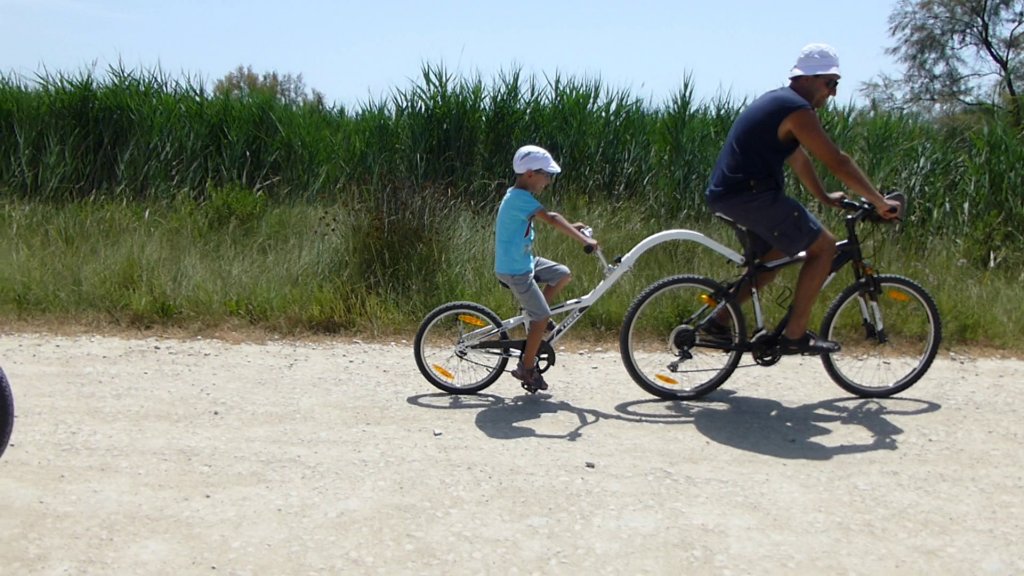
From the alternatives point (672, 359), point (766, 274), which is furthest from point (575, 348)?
point (766, 274)

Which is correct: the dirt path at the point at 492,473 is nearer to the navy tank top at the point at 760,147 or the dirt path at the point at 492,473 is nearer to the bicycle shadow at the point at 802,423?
the bicycle shadow at the point at 802,423

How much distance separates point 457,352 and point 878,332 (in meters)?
2.45

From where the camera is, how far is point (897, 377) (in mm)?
6184

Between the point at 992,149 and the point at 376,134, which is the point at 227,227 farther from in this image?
the point at 992,149

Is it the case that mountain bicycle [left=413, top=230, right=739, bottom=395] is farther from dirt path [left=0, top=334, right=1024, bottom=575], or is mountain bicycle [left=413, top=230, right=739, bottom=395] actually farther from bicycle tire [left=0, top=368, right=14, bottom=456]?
bicycle tire [left=0, top=368, right=14, bottom=456]

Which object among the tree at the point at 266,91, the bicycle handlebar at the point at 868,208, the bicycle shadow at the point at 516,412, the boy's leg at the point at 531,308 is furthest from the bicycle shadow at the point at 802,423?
the tree at the point at 266,91

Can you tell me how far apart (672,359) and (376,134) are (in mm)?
7189

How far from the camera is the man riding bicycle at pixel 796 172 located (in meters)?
5.42

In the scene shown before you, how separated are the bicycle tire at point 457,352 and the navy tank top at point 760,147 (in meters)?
1.56

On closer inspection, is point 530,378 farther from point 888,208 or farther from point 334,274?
point 334,274

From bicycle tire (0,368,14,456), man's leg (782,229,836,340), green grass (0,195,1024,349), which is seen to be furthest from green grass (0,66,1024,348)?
bicycle tire (0,368,14,456)

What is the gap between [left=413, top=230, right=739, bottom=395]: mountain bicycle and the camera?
19.3 ft

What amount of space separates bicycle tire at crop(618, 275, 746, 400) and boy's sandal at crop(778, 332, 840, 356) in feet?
0.74

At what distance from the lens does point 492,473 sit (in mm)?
4625
